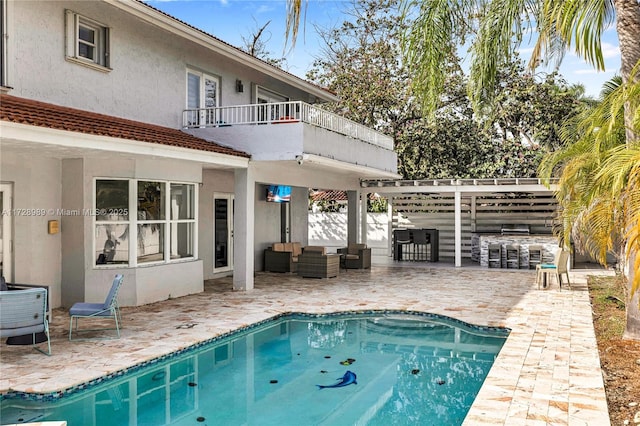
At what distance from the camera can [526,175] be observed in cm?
2684

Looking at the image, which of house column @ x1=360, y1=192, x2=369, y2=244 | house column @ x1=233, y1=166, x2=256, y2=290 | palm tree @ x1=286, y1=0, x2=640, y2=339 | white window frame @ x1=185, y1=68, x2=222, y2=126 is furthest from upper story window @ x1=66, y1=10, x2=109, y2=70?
house column @ x1=360, y1=192, x2=369, y2=244

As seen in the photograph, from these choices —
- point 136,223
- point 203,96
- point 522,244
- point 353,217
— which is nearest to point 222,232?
point 203,96

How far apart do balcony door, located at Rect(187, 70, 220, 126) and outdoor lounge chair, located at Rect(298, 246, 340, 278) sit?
16.9 feet

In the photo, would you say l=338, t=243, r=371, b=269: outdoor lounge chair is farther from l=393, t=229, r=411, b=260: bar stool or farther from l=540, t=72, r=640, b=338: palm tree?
l=540, t=72, r=640, b=338: palm tree

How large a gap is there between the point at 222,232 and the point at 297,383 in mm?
10330

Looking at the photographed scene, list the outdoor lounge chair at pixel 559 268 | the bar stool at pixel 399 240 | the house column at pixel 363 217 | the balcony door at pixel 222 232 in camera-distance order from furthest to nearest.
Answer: the bar stool at pixel 399 240, the house column at pixel 363 217, the balcony door at pixel 222 232, the outdoor lounge chair at pixel 559 268

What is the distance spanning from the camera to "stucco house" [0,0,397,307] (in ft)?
33.4

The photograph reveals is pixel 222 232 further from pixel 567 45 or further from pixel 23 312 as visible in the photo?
pixel 567 45

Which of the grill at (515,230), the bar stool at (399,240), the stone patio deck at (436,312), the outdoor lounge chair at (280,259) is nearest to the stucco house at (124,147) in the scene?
the stone patio deck at (436,312)

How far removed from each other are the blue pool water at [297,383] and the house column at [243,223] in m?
3.66

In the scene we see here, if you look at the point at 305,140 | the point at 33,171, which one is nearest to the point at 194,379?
the point at 33,171

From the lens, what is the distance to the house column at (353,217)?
21672mm

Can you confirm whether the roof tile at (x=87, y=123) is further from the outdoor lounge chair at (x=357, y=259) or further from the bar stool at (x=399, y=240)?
the bar stool at (x=399, y=240)

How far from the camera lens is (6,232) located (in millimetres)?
10375
